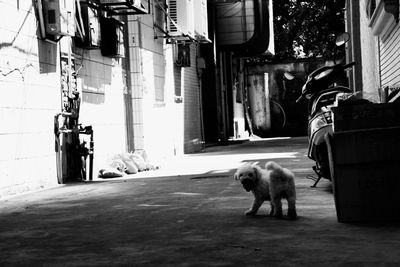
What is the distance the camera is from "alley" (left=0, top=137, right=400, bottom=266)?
467 centimetres

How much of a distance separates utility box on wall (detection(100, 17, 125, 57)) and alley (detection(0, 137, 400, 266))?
16.9 ft

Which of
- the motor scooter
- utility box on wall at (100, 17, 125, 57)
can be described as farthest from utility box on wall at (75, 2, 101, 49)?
the motor scooter

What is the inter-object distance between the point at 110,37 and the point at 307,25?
25124 mm

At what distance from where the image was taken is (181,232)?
5848mm

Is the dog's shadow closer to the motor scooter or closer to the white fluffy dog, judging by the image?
the white fluffy dog

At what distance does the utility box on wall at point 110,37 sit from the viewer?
1395cm

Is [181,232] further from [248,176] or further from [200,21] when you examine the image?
[200,21]

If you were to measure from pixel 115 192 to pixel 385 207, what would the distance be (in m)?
5.07

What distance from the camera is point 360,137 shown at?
5.80 meters

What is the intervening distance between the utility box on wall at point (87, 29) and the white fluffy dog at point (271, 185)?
7014 mm

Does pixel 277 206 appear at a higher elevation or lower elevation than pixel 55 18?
lower

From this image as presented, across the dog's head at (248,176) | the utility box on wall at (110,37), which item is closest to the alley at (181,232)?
the dog's head at (248,176)

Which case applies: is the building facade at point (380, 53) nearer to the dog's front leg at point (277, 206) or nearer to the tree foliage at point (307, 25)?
the dog's front leg at point (277, 206)

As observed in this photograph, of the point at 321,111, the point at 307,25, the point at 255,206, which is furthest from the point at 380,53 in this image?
the point at 307,25
